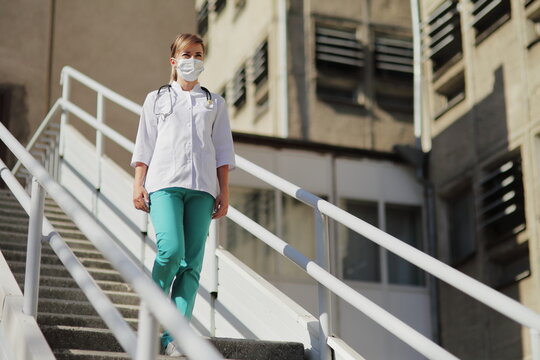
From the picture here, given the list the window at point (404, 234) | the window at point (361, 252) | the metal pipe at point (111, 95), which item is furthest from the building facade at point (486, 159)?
the metal pipe at point (111, 95)

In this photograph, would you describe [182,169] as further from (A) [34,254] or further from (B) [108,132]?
(B) [108,132]

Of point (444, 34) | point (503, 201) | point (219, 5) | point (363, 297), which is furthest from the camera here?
point (219, 5)

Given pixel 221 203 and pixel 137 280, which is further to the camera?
pixel 221 203

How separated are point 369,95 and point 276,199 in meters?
7.71

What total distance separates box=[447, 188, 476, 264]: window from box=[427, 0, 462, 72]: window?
8.52ft

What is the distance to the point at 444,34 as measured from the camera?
19125mm

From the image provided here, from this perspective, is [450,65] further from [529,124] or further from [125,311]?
[125,311]

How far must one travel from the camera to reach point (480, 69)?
1772 cm

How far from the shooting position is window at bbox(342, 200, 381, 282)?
18.5 metres

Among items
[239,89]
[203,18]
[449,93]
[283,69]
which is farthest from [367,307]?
[203,18]

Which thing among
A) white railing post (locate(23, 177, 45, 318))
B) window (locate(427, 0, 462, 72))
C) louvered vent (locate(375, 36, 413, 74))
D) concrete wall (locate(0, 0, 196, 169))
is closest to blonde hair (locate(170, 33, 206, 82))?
white railing post (locate(23, 177, 45, 318))

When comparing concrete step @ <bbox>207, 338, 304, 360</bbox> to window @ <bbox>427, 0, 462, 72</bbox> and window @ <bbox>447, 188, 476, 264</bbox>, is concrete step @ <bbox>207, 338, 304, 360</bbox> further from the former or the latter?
window @ <bbox>427, 0, 462, 72</bbox>

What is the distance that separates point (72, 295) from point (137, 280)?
2936 mm

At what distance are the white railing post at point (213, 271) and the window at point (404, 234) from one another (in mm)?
12826
